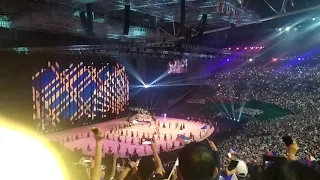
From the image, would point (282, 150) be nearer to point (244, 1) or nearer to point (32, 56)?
point (244, 1)

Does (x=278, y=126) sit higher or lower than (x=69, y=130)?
higher

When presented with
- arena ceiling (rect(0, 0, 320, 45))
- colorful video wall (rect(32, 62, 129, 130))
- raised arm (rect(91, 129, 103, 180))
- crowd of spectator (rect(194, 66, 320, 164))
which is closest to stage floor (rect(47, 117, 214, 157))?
colorful video wall (rect(32, 62, 129, 130))

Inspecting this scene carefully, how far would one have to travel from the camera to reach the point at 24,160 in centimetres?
160

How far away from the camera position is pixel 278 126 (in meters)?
15.6

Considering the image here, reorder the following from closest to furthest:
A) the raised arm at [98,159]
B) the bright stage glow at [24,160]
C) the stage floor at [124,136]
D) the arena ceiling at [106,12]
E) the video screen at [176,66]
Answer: the bright stage glow at [24,160] < the raised arm at [98,159] < the arena ceiling at [106,12] < the stage floor at [124,136] < the video screen at [176,66]

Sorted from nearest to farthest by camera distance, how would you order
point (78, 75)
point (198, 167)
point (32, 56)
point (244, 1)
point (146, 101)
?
point (198, 167) < point (244, 1) < point (32, 56) < point (78, 75) < point (146, 101)

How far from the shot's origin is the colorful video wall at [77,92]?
68.2ft

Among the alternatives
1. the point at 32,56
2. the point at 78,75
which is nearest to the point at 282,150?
the point at 32,56

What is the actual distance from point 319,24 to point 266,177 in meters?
28.4

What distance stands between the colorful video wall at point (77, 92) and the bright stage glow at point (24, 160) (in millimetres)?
19289

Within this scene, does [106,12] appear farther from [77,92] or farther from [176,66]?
[176,66]

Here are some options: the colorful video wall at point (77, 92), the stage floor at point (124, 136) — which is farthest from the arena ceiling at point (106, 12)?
the colorful video wall at point (77, 92)

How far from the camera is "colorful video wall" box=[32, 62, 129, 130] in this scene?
68.2 ft

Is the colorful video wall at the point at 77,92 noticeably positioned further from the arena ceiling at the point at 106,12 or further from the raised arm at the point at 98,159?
the raised arm at the point at 98,159
